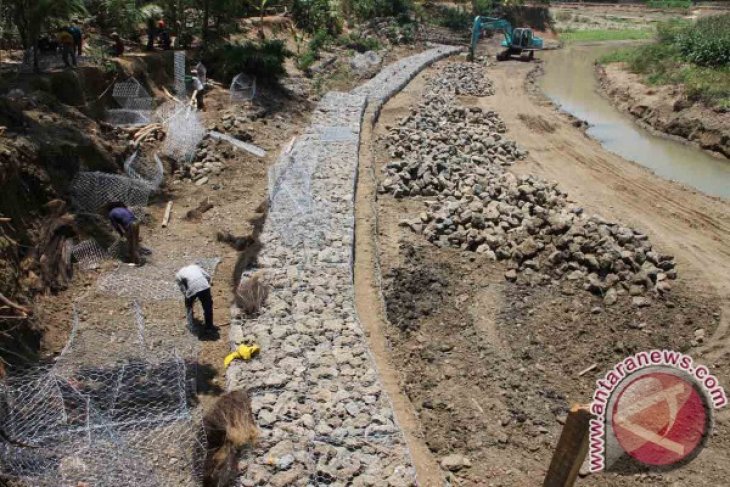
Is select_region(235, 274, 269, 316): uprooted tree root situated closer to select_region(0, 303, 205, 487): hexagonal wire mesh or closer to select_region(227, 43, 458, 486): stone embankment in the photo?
select_region(227, 43, 458, 486): stone embankment

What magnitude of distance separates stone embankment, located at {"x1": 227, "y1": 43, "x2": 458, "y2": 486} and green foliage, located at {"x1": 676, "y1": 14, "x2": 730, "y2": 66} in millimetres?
24187

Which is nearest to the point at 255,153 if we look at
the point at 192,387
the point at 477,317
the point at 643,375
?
the point at 477,317

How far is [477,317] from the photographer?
31.2ft

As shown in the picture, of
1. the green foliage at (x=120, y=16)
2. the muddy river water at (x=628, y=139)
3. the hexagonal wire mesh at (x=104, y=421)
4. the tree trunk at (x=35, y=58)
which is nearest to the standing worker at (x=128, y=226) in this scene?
the hexagonal wire mesh at (x=104, y=421)

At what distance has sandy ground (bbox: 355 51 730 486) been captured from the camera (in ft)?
23.2

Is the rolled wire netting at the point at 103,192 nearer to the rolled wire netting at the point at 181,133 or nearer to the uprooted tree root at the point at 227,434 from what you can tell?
the rolled wire netting at the point at 181,133

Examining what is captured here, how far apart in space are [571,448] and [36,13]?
13.3 m

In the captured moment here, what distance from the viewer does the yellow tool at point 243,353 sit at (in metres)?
7.45

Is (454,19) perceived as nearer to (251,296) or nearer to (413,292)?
(413,292)

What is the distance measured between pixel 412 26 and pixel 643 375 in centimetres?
3585

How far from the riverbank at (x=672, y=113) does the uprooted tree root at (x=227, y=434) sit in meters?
19.8

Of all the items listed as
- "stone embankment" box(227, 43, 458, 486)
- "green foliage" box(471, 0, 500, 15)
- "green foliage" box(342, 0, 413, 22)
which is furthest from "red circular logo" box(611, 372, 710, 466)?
"green foliage" box(471, 0, 500, 15)

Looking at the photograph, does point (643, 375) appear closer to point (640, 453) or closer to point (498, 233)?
point (640, 453)

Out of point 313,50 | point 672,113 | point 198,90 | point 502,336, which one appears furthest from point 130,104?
point 672,113
